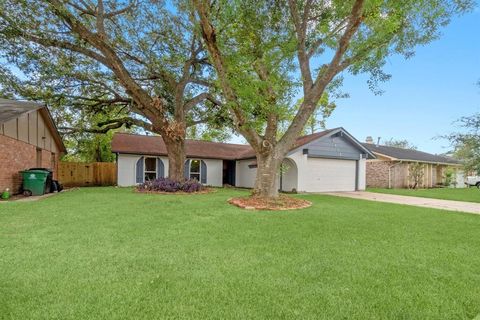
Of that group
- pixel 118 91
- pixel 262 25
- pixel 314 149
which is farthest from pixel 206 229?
pixel 118 91

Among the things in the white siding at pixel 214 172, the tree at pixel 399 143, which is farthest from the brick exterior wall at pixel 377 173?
the tree at pixel 399 143

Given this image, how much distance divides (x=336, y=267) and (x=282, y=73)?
809 centimetres

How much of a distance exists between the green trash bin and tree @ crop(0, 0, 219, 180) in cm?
467

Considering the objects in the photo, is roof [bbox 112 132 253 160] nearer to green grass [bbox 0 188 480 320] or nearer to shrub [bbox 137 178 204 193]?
shrub [bbox 137 178 204 193]

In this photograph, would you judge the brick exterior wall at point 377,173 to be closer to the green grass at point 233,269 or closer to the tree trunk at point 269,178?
the tree trunk at point 269,178

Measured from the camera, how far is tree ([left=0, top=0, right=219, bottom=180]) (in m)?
11.4

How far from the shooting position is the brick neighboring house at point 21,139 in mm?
11070

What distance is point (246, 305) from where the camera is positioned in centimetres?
266

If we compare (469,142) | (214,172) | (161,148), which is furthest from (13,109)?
(469,142)

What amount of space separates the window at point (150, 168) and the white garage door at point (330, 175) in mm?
9952

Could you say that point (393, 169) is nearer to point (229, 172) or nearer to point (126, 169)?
A: point (229, 172)

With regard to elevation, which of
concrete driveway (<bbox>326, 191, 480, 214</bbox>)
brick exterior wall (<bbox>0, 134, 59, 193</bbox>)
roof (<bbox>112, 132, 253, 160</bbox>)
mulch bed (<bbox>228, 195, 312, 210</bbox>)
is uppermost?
roof (<bbox>112, 132, 253, 160</bbox>)

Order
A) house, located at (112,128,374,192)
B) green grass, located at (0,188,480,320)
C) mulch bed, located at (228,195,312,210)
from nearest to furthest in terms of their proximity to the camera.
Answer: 1. green grass, located at (0,188,480,320)
2. mulch bed, located at (228,195,312,210)
3. house, located at (112,128,374,192)

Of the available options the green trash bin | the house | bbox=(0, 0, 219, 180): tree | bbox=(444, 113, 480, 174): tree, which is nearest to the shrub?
bbox=(0, 0, 219, 180): tree
